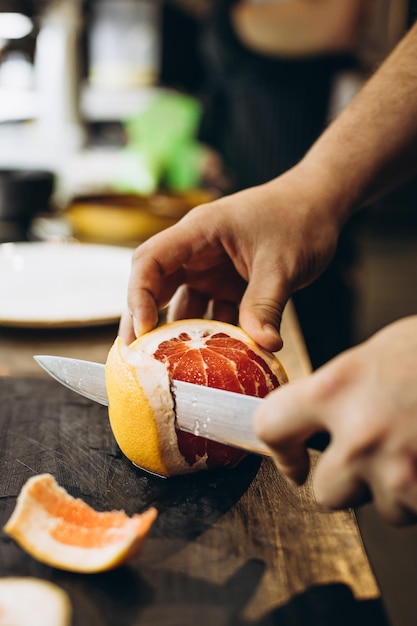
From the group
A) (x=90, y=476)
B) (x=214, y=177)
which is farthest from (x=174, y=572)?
(x=214, y=177)

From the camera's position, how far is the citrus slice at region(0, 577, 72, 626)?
0.76m

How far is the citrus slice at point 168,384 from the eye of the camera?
3.37ft

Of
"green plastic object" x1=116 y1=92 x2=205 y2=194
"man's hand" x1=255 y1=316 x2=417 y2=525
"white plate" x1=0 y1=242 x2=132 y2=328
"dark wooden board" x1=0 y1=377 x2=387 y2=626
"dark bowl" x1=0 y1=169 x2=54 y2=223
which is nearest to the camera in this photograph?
"man's hand" x1=255 y1=316 x2=417 y2=525

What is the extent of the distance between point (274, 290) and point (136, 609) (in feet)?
2.08

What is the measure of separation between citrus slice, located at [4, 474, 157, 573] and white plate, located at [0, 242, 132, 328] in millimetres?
690

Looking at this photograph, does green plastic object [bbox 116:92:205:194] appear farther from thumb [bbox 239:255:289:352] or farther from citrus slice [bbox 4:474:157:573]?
citrus slice [bbox 4:474:157:573]

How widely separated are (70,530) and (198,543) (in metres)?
0.17

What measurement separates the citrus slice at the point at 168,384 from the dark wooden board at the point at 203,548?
0.14 feet

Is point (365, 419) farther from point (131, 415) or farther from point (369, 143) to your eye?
→ point (369, 143)

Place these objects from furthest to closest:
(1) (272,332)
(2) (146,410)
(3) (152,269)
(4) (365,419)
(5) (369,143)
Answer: (5) (369,143) → (3) (152,269) → (1) (272,332) → (2) (146,410) → (4) (365,419)

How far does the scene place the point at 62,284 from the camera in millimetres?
1903

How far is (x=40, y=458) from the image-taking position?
1.14m

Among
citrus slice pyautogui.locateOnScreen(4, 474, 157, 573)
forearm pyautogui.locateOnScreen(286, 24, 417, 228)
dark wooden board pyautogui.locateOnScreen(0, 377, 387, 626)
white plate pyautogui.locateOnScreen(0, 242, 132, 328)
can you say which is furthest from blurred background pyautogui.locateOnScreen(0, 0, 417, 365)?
citrus slice pyautogui.locateOnScreen(4, 474, 157, 573)

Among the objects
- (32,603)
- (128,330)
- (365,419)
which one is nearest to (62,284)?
(128,330)
